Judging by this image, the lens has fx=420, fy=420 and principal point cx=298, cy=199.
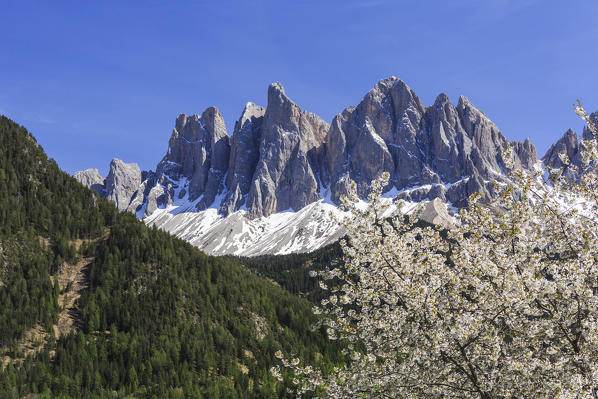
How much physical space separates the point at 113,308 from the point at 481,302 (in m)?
102

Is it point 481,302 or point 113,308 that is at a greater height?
point 113,308

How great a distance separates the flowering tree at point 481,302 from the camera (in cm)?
1257

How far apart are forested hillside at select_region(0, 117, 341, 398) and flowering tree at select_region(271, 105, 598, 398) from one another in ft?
239

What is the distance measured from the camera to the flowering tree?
12570 mm

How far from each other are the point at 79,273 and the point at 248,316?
4363 cm

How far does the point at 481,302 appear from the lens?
12633mm

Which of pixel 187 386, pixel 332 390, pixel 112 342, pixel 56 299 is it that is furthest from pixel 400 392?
pixel 56 299

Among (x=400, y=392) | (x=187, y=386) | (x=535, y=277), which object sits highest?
(x=535, y=277)

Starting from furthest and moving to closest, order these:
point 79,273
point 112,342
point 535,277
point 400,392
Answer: point 79,273
point 112,342
point 400,392
point 535,277

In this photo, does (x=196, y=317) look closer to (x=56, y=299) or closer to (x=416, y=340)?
(x=56, y=299)

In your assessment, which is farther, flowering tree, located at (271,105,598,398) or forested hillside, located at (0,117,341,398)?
forested hillside, located at (0,117,341,398)

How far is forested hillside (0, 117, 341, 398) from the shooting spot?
80562 mm

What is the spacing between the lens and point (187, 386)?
3204 inches

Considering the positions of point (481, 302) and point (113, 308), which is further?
point (113, 308)
